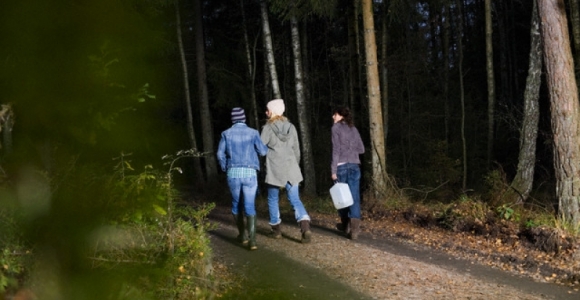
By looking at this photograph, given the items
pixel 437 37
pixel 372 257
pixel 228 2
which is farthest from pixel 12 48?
pixel 437 37

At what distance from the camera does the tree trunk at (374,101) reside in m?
13.1

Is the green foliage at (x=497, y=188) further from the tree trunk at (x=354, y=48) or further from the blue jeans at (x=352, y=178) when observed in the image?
the tree trunk at (x=354, y=48)

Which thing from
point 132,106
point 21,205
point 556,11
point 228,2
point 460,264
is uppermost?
point 228,2

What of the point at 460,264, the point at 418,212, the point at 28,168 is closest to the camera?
the point at 28,168

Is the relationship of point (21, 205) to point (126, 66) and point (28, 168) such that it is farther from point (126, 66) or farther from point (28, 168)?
point (126, 66)

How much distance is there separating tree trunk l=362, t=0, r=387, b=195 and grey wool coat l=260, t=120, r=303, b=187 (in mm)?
5550

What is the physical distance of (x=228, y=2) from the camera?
89.1 feet

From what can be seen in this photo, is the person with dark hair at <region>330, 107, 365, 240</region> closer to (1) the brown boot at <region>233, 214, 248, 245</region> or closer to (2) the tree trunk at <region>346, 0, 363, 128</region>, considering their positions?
(1) the brown boot at <region>233, 214, 248, 245</region>

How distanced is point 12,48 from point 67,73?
0.09m

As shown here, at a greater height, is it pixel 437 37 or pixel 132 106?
pixel 437 37

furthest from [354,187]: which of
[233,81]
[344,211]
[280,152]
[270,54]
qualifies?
[233,81]

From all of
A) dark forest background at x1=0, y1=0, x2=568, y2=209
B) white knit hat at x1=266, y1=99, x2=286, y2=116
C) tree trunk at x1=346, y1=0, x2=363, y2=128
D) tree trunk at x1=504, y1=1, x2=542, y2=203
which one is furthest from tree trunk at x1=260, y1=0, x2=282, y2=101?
white knit hat at x1=266, y1=99, x2=286, y2=116

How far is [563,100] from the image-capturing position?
9367 millimetres

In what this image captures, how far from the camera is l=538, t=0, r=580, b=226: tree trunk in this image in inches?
364
